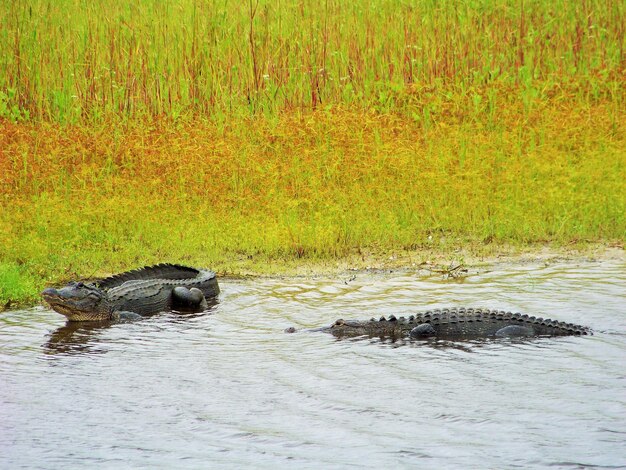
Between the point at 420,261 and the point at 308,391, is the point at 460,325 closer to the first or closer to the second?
the point at 308,391

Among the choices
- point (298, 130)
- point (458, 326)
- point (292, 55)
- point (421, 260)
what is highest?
point (292, 55)

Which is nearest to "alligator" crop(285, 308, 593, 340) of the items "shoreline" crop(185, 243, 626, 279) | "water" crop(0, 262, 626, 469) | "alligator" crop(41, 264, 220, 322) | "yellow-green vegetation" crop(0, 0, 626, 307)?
"water" crop(0, 262, 626, 469)

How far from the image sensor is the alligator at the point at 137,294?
26.0 feet

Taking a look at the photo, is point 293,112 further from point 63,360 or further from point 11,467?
point 11,467

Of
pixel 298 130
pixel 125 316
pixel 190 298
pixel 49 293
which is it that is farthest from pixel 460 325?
pixel 298 130

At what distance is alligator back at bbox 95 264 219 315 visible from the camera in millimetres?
8406

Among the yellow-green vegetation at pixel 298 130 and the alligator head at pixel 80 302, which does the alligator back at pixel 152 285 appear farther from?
the yellow-green vegetation at pixel 298 130

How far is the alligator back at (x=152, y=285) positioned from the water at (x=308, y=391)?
1.17 ft

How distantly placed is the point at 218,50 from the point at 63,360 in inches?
308

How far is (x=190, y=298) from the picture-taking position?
8.43 m

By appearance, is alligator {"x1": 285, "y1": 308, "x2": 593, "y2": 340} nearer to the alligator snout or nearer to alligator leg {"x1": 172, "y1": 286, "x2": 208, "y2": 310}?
alligator leg {"x1": 172, "y1": 286, "x2": 208, "y2": 310}

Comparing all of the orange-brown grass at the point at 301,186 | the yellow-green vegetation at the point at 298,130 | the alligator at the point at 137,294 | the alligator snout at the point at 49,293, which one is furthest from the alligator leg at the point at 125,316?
the orange-brown grass at the point at 301,186

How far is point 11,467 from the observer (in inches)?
184

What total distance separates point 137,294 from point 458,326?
2.94 m
